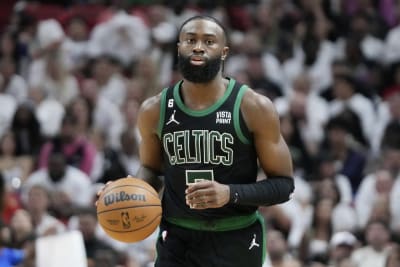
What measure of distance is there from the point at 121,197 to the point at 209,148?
599 mm

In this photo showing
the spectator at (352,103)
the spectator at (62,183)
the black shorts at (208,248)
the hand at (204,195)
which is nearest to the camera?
the hand at (204,195)

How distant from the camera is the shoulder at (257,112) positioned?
21.0 feet

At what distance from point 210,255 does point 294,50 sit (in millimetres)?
8463

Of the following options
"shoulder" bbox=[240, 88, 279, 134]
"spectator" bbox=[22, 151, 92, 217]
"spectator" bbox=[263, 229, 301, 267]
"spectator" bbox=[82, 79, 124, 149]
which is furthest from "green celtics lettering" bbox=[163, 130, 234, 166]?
"spectator" bbox=[82, 79, 124, 149]

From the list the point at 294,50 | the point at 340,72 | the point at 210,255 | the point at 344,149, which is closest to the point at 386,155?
the point at 344,149

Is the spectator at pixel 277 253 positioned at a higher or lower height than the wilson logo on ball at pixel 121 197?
lower

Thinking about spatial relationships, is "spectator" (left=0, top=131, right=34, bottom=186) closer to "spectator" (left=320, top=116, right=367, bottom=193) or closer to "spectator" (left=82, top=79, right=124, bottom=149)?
"spectator" (left=82, top=79, right=124, bottom=149)

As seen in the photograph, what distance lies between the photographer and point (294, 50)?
14641 mm

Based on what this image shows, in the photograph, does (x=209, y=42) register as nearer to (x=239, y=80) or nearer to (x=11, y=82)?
(x=239, y=80)

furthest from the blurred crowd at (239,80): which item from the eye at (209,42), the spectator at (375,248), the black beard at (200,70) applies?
the eye at (209,42)

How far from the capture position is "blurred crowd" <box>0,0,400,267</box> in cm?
1117

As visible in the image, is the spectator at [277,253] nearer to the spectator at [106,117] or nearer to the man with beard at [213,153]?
the spectator at [106,117]

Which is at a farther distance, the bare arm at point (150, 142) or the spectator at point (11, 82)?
the spectator at point (11, 82)

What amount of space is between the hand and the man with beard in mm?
301
